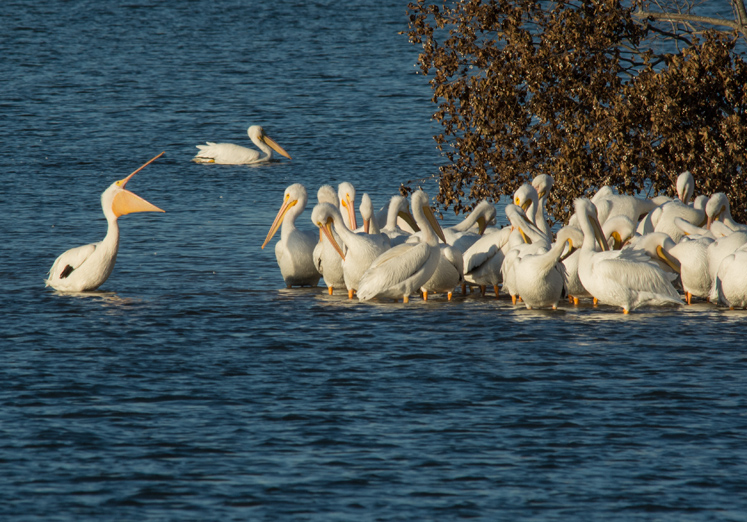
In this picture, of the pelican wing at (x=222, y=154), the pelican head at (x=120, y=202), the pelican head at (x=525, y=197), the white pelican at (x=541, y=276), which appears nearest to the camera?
the white pelican at (x=541, y=276)

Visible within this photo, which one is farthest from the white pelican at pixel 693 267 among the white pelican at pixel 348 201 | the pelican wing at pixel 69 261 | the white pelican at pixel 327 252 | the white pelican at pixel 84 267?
the pelican wing at pixel 69 261

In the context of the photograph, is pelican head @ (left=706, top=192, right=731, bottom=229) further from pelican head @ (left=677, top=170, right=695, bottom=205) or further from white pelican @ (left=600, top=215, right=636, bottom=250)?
white pelican @ (left=600, top=215, right=636, bottom=250)

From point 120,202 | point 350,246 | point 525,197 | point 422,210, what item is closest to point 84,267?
point 120,202

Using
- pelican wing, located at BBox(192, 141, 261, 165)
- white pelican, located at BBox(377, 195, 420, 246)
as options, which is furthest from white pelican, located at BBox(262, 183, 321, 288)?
pelican wing, located at BBox(192, 141, 261, 165)

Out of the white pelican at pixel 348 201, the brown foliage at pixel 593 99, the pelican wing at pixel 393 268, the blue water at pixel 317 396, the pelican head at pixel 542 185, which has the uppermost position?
the brown foliage at pixel 593 99

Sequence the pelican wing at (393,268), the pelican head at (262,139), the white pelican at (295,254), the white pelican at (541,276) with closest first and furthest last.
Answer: the white pelican at (541,276)
the pelican wing at (393,268)
the white pelican at (295,254)
the pelican head at (262,139)

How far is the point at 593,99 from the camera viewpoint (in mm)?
15367

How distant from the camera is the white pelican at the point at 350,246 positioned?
1325 cm

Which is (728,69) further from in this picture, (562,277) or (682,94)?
(562,277)

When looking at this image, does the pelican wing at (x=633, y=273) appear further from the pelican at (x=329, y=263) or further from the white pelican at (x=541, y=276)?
the pelican at (x=329, y=263)

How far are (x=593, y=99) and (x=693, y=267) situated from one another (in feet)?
11.1

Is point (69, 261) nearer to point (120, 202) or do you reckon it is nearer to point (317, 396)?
point (120, 202)

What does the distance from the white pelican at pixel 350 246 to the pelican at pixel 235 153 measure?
1352 cm

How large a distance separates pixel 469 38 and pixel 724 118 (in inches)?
137
